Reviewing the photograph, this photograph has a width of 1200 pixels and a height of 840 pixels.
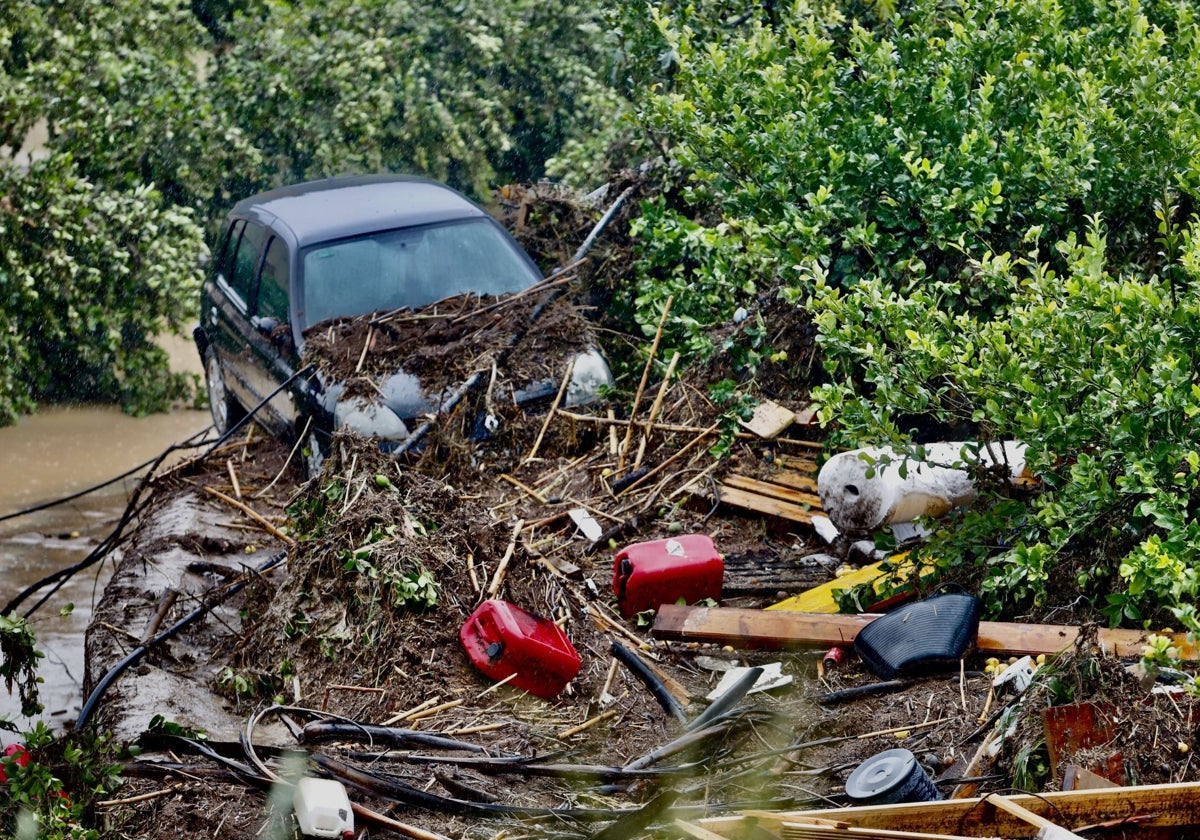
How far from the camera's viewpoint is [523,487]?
289 inches

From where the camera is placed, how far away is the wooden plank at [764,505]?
22.3 feet

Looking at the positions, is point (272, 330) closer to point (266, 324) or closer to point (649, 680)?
point (266, 324)

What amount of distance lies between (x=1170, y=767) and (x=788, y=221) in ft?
12.8

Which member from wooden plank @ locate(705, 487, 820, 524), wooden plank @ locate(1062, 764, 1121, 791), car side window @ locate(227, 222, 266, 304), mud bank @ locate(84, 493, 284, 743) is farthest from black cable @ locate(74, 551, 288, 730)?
wooden plank @ locate(1062, 764, 1121, 791)

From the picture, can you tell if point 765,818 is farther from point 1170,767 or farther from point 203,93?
point 203,93

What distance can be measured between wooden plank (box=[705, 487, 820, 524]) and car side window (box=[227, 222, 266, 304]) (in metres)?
4.00

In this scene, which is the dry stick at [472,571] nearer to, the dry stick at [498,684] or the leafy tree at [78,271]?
the dry stick at [498,684]

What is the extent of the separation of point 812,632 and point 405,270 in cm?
418

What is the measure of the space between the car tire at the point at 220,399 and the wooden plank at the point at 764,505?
421 cm

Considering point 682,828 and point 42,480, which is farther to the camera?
point 42,480

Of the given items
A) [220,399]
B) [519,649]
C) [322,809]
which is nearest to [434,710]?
[519,649]

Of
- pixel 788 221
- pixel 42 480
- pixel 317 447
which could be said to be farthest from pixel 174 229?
pixel 788 221

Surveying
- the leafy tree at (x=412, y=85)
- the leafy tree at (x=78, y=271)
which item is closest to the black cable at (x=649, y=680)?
the leafy tree at (x=78, y=271)

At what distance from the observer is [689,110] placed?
7.49 m
